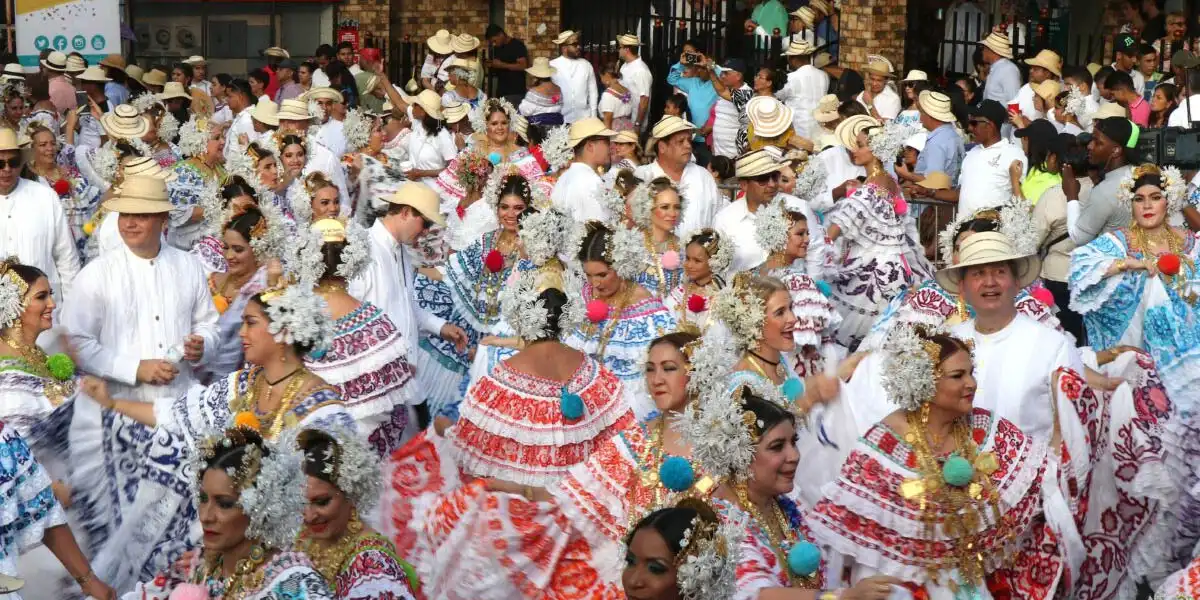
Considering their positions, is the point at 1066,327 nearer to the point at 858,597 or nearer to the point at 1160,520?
the point at 1160,520

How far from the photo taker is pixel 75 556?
6.14 meters

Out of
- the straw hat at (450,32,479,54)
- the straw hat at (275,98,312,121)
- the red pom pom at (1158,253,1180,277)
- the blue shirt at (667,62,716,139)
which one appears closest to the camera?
the red pom pom at (1158,253,1180,277)

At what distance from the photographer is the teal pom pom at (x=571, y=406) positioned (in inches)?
284

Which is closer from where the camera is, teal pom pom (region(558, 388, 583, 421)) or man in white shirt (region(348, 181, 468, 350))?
teal pom pom (region(558, 388, 583, 421))

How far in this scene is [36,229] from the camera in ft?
34.0

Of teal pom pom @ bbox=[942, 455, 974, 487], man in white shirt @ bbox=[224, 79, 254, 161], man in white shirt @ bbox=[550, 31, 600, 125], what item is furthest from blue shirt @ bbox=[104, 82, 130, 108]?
teal pom pom @ bbox=[942, 455, 974, 487]

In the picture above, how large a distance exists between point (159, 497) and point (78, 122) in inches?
474

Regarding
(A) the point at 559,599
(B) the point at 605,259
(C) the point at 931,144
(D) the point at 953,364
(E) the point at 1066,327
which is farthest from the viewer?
(C) the point at 931,144

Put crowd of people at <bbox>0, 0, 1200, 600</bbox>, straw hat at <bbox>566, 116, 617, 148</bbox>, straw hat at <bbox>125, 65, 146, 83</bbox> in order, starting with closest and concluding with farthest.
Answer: crowd of people at <bbox>0, 0, 1200, 600</bbox>, straw hat at <bbox>566, 116, 617, 148</bbox>, straw hat at <bbox>125, 65, 146, 83</bbox>

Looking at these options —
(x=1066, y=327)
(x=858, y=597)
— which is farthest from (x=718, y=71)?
(x=858, y=597)

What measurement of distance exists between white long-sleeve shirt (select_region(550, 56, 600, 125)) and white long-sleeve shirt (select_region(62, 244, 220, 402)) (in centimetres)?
1142

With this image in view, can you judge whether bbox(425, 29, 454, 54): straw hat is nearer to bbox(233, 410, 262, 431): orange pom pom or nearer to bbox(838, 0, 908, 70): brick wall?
bbox(838, 0, 908, 70): brick wall

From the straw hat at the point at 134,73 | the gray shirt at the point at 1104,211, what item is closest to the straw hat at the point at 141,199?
the gray shirt at the point at 1104,211

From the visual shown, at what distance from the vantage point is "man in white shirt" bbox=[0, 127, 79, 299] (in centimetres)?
1030
